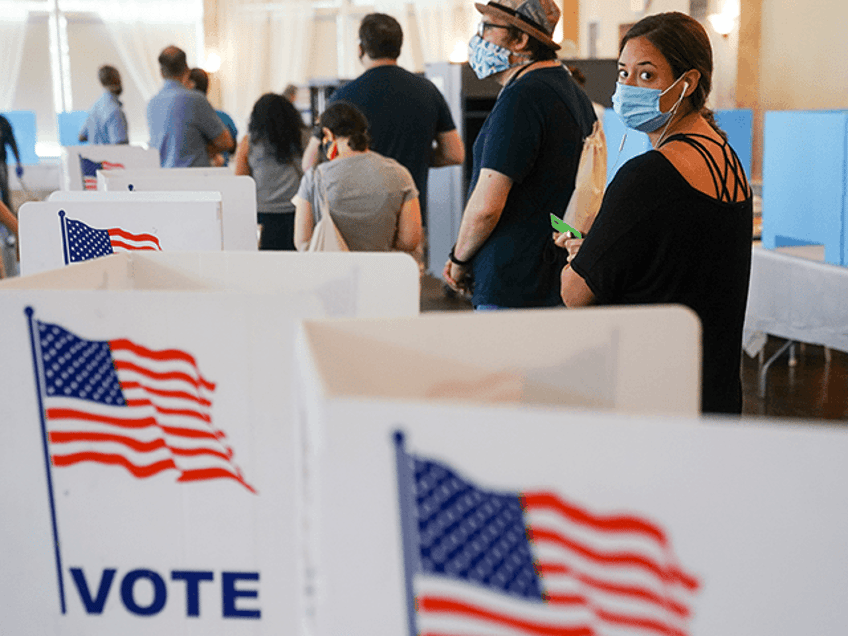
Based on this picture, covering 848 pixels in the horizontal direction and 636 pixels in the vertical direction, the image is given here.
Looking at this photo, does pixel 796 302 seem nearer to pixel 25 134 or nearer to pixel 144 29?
pixel 25 134

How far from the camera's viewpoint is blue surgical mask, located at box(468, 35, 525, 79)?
213 cm

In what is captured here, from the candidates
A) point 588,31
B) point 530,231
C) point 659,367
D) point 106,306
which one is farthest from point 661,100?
point 588,31

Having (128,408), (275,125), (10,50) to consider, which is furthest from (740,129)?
(10,50)

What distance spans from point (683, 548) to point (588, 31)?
33.0 feet

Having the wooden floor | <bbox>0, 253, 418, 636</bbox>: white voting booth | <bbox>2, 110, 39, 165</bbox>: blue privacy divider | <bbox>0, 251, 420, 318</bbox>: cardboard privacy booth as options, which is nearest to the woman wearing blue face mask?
<bbox>0, 251, 420, 318</bbox>: cardboard privacy booth

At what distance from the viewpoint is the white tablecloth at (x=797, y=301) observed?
3709 mm

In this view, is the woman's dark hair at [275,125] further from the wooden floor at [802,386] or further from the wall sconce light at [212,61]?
the wall sconce light at [212,61]

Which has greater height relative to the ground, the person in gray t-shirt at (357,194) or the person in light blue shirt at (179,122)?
the person in light blue shirt at (179,122)

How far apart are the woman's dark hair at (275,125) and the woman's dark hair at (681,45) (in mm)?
2271

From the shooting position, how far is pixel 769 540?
539 millimetres

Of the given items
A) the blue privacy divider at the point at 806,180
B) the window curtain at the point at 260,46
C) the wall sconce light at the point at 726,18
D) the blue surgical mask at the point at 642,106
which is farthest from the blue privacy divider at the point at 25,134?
the blue surgical mask at the point at 642,106

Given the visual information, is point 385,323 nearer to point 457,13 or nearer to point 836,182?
point 836,182

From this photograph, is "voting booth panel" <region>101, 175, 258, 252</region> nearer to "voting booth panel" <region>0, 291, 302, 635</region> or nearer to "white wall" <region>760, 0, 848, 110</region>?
"voting booth panel" <region>0, 291, 302, 635</region>

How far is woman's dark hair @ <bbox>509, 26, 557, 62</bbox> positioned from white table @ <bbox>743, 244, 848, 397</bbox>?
2.07m
